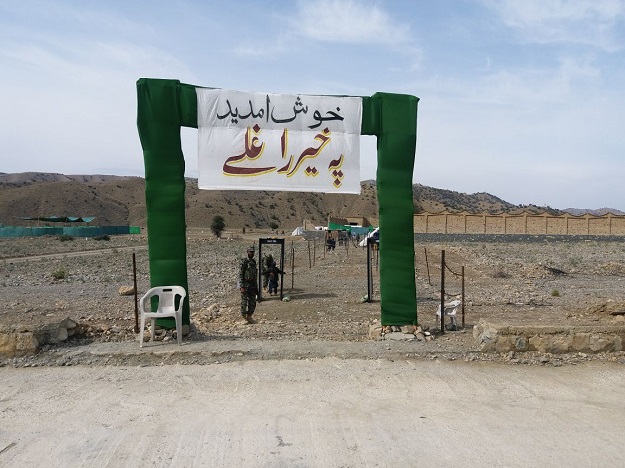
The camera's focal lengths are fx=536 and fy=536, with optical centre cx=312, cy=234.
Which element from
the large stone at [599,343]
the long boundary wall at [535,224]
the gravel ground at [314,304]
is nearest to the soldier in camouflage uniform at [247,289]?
the gravel ground at [314,304]

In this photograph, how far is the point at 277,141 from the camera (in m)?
9.20

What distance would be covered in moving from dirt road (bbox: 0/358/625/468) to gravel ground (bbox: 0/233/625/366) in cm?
54

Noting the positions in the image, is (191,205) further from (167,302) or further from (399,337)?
(399,337)

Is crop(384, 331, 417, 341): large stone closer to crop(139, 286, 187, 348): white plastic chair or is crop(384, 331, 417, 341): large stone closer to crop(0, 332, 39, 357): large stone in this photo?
crop(139, 286, 187, 348): white plastic chair

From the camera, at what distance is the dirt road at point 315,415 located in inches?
188

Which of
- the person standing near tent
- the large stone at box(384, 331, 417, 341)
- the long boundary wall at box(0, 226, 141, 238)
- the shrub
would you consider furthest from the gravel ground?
the long boundary wall at box(0, 226, 141, 238)

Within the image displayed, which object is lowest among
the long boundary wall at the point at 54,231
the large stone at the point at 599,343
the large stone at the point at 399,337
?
the long boundary wall at the point at 54,231

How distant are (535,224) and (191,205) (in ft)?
200

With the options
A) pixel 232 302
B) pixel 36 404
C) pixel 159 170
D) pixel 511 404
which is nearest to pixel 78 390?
pixel 36 404

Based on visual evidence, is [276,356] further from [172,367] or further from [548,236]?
[548,236]

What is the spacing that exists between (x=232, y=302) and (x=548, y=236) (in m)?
49.6

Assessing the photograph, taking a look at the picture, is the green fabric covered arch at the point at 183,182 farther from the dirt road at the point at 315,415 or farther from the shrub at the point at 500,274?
the shrub at the point at 500,274

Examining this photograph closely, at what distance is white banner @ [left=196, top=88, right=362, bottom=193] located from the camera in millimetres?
9039

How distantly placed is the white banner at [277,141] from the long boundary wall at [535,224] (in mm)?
53257
